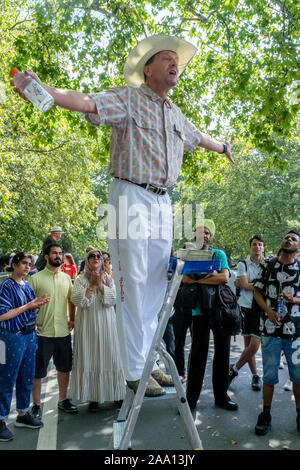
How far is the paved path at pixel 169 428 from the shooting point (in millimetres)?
4035

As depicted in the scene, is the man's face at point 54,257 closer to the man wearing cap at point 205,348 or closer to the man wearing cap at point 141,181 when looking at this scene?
the man wearing cap at point 205,348

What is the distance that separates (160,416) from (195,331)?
3.28 ft

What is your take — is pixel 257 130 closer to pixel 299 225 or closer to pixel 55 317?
pixel 55 317

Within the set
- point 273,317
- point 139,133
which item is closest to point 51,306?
point 273,317

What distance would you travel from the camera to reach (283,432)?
170 inches

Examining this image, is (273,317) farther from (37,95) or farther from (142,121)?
(37,95)

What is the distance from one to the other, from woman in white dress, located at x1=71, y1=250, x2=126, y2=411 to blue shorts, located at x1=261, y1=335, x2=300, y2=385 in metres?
1.85

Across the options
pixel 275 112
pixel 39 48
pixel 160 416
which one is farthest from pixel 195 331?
pixel 39 48

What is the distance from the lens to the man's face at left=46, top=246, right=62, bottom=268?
566 centimetres

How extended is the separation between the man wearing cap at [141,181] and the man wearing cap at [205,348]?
2.28m

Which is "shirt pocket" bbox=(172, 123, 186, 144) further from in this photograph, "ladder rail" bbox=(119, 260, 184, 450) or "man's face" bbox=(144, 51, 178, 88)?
"ladder rail" bbox=(119, 260, 184, 450)

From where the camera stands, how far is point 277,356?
455 centimetres

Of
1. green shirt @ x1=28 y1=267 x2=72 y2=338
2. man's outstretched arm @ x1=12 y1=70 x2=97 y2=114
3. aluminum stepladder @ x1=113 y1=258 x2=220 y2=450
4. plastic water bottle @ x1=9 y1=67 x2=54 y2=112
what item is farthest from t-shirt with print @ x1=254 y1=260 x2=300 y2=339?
plastic water bottle @ x1=9 y1=67 x2=54 y2=112

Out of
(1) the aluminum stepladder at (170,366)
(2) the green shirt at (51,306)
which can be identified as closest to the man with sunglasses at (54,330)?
(2) the green shirt at (51,306)
